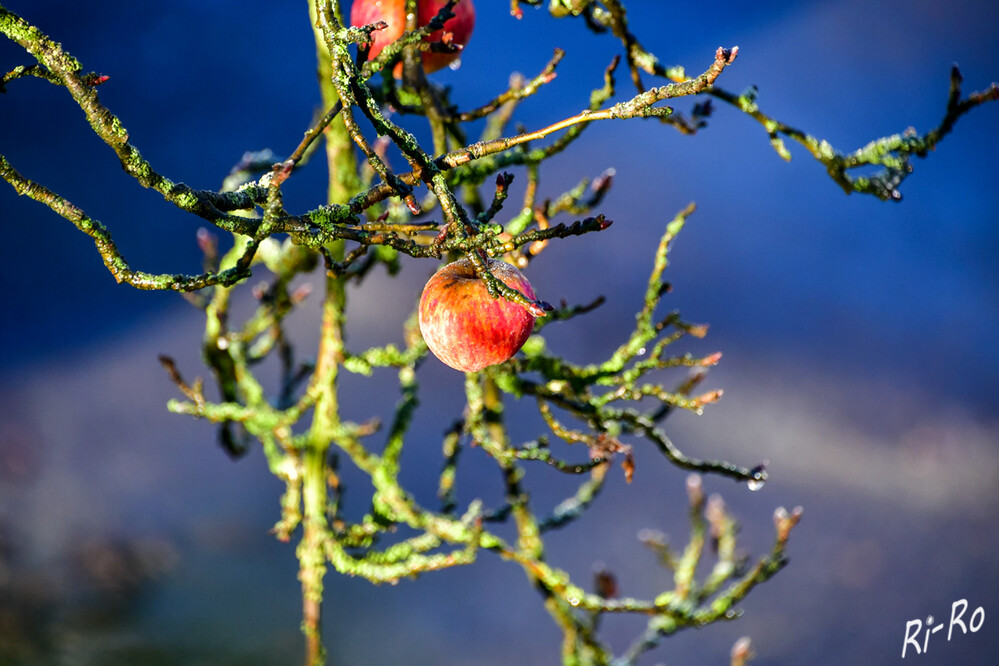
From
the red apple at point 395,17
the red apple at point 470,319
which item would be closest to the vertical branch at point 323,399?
the red apple at point 395,17

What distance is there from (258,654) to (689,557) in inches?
101

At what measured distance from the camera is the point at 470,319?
73 cm

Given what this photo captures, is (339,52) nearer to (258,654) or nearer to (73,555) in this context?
(258,654)

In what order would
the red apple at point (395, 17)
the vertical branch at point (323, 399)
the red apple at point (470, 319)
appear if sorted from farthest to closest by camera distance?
the vertical branch at point (323, 399) < the red apple at point (395, 17) < the red apple at point (470, 319)

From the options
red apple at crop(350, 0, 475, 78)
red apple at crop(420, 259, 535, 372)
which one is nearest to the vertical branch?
red apple at crop(350, 0, 475, 78)

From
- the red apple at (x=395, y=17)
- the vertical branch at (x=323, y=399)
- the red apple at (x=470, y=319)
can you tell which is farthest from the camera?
the vertical branch at (x=323, y=399)

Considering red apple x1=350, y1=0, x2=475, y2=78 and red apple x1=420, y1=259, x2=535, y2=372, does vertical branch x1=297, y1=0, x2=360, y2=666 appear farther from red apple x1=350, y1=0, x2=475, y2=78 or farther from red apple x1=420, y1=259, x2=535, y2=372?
red apple x1=420, y1=259, x2=535, y2=372

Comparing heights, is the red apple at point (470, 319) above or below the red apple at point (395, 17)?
below

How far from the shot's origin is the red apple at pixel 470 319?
73 cm

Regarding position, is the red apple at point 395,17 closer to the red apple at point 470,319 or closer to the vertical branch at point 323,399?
the vertical branch at point 323,399

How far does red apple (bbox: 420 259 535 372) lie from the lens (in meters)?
0.73

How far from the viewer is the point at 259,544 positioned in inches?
146

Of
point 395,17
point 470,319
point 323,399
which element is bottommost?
point 470,319

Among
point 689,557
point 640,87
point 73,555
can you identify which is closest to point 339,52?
point 640,87
